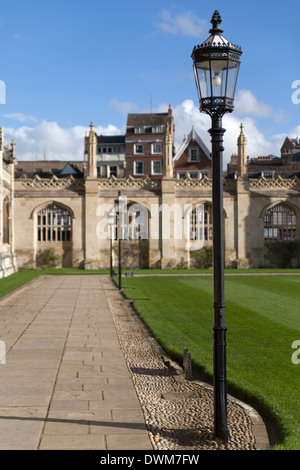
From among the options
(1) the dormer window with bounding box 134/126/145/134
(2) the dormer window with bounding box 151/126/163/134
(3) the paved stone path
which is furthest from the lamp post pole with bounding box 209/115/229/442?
(1) the dormer window with bounding box 134/126/145/134

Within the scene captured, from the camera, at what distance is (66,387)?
744 cm

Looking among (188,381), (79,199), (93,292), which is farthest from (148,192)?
(188,381)

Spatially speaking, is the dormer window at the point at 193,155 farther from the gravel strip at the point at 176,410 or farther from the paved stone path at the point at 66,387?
the gravel strip at the point at 176,410

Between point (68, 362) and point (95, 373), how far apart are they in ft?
3.00

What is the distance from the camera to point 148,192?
38906mm

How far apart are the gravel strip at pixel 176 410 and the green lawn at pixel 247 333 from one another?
0.39 metres

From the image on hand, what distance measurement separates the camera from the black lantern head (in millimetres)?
5797

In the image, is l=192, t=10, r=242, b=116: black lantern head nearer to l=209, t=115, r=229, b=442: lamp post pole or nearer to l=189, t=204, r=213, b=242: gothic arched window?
l=209, t=115, r=229, b=442: lamp post pole

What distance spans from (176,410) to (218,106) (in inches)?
138

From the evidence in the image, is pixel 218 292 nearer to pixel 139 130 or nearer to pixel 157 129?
pixel 157 129

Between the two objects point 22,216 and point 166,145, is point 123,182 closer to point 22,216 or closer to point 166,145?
point 166,145

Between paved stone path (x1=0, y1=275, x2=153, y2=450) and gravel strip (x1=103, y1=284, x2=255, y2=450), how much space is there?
0.57ft

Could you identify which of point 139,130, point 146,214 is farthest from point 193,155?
point 146,214

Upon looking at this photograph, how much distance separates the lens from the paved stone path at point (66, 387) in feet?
17.9
